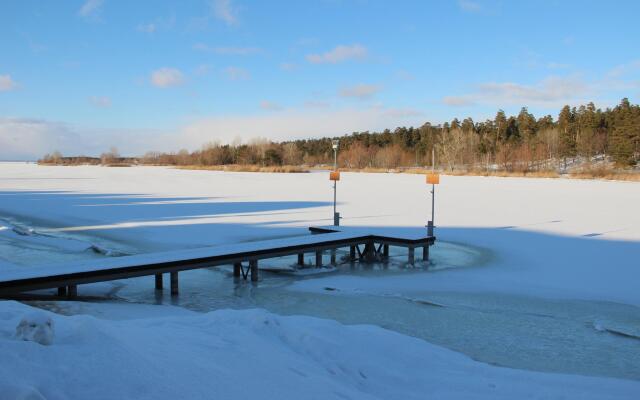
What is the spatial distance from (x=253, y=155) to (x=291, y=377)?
3687 inches

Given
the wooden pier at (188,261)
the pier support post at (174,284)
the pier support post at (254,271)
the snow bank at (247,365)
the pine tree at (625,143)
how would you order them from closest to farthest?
the snow bank at (247,365) < the wooden pier at (188,261) < the pier support post at (174,284) < the pier support post at (254,271) < the pine tree at (625,143)

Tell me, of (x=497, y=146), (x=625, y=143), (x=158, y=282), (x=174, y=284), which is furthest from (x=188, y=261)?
(x=497, y=146)

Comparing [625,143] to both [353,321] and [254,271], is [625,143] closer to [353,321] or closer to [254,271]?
[254,271]

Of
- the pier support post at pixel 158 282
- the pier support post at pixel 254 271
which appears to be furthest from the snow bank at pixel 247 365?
the pier support post at pixel 254 271

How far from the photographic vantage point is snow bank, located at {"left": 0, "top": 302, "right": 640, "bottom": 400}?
3.02m

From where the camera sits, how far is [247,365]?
3.86 meters

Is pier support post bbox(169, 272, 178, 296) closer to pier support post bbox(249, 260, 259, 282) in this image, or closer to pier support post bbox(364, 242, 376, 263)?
pier support post bbox(249, 260, 259, 282)

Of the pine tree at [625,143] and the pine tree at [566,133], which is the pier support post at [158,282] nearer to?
the pine tree at [625,143]

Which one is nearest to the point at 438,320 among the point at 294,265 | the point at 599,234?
the point at 294,265

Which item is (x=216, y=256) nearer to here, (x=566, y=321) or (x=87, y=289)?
(x=87, y=289)

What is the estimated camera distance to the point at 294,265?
10.7 metres

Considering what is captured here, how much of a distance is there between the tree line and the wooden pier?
167 ft

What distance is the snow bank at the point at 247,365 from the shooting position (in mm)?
3021

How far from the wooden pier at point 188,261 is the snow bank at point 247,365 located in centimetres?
228
